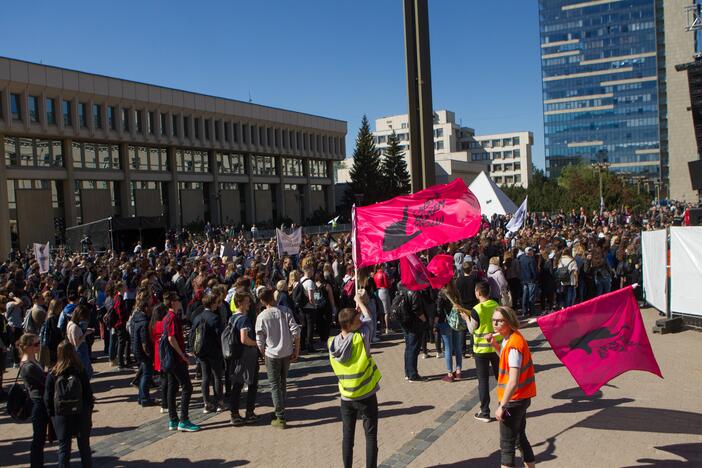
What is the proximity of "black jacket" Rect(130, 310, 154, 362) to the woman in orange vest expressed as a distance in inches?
215

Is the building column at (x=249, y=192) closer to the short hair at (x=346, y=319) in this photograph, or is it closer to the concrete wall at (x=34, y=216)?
the concrete wall at (x=34, y=216)

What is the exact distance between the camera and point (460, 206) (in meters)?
9.30

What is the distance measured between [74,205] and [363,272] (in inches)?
1710

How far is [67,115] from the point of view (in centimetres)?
4816

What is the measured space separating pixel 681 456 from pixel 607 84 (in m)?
133

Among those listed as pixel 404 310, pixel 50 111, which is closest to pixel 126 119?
pixel 50 111

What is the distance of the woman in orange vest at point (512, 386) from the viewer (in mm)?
5668

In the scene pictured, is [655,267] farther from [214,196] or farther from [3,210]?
[214,196]

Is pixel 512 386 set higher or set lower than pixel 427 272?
lower

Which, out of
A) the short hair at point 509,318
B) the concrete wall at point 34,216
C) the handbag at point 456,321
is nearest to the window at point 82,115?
the concrete wall at point 34,216

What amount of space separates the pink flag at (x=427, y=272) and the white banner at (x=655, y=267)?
6.57 metres

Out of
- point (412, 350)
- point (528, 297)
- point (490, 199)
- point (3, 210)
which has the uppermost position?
point (3, 210)

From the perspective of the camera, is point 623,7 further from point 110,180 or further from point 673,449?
point 673,449

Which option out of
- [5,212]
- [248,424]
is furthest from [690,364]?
[5,212]
